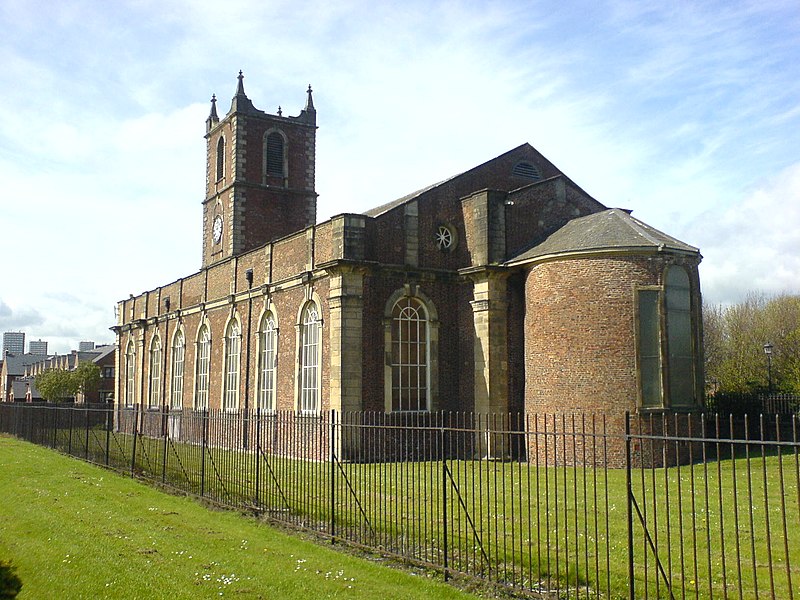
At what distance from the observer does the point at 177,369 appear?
32.3 m

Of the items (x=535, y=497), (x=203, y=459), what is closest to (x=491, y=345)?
(x=535, y=497)

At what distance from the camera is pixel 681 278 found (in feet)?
61.5

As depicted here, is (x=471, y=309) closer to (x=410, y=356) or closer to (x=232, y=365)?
(x=410, y=356)

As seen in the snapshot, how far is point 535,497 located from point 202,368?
1934cm

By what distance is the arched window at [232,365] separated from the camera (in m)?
26.7

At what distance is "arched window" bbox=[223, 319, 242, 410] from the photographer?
26.7 m

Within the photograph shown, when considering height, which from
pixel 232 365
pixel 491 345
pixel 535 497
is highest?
pixel 491 345

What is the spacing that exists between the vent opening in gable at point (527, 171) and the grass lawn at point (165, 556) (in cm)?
1515

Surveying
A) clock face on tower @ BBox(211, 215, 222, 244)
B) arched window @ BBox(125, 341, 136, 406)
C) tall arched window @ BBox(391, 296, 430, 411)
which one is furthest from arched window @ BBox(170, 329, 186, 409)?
tall arched window @ BBox(391, 296, 430, 411)

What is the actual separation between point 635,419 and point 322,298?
8.99 meters

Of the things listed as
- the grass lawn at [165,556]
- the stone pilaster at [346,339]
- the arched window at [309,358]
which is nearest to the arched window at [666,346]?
the stone pilaster at [346,339]

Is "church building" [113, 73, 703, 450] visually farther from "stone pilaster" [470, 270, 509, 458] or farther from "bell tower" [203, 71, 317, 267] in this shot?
"bell tower" [203, 71, 317, 267]

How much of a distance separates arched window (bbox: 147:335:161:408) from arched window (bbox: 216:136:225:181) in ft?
26.7

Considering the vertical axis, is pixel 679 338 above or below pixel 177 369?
above
